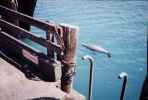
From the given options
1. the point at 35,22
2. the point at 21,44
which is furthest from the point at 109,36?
the point at 35,22

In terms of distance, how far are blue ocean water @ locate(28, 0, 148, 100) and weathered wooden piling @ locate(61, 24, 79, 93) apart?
1724 cm

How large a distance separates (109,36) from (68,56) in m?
25.8

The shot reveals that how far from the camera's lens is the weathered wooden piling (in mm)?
5730

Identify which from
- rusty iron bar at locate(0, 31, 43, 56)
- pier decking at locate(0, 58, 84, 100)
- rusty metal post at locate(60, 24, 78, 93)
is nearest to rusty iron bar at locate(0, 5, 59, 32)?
rusty metal post at locate(60, 24, 78, 93)

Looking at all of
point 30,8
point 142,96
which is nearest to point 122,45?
point 30,8

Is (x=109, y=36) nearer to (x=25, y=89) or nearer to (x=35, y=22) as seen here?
(x=35, y=22)

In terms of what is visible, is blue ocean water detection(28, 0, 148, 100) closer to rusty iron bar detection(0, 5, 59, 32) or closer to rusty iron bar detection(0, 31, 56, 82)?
rusty iron bar detection(0, 31, 56, 82)

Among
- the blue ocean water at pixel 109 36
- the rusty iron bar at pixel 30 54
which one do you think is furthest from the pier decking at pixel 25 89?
the blue ocean water at pixel 109 36

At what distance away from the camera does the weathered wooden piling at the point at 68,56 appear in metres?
5.73

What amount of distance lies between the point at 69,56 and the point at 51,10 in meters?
32.8

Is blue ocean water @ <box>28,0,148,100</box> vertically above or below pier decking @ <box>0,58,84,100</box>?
below

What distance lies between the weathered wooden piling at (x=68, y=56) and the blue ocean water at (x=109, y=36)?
17243 mm

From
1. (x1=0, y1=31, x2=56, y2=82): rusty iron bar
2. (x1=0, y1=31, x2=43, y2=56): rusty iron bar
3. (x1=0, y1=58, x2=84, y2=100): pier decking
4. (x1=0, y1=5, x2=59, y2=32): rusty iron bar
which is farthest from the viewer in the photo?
(x1=0, y1=31, x2=43, y2=56): rusty iron bar

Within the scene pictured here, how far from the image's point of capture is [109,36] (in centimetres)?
3123
